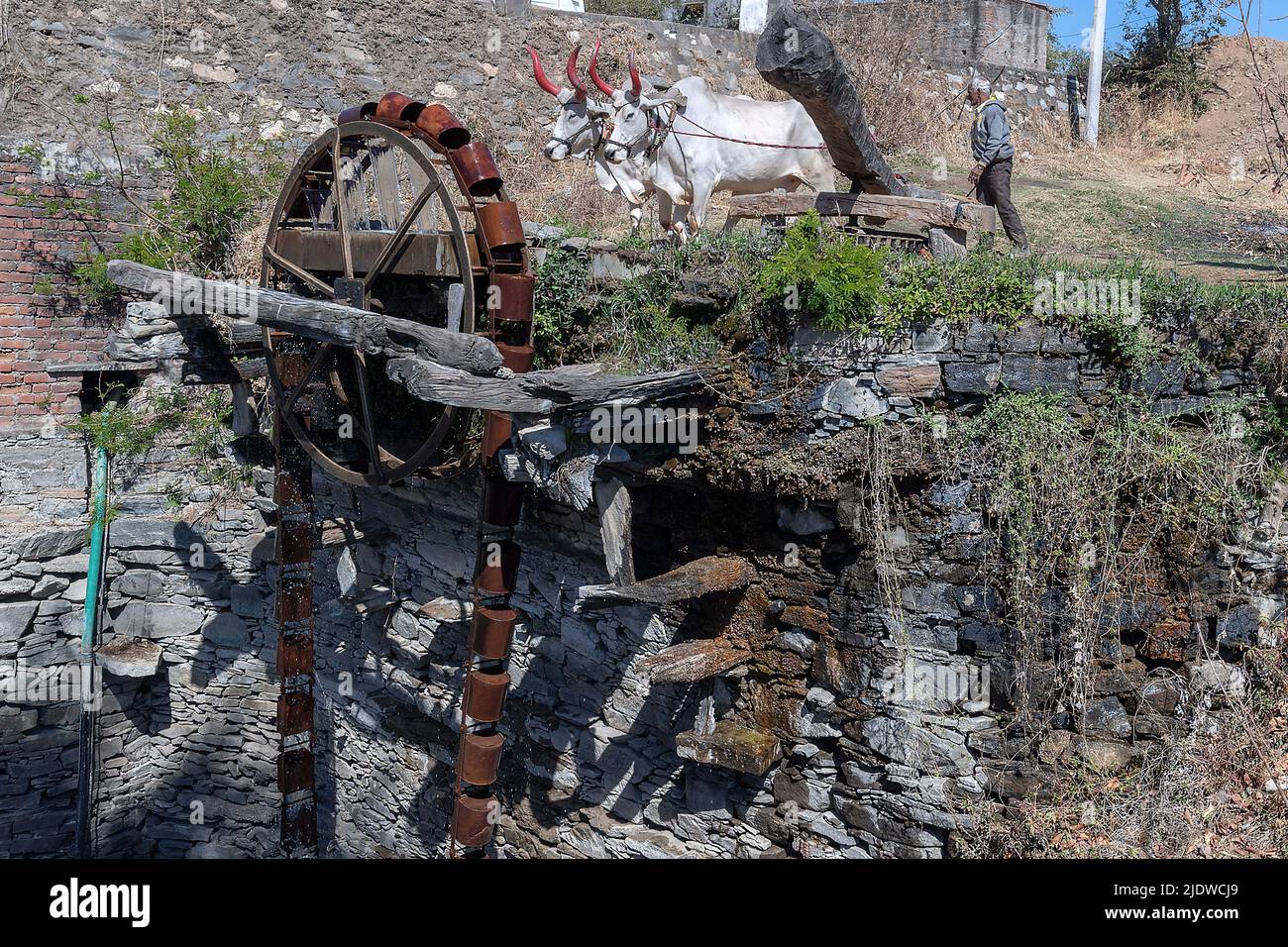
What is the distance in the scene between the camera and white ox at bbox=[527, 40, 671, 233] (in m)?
7.32

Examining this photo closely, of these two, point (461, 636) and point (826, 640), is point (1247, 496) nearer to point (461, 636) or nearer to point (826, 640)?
point (826, 640)

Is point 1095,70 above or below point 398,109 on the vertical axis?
above

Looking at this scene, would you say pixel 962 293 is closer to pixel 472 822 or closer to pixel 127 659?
pixel 472 822

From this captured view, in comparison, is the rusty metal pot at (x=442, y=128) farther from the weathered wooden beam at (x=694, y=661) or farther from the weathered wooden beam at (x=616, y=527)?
the weathered wooden beam at (x=694, y=661)

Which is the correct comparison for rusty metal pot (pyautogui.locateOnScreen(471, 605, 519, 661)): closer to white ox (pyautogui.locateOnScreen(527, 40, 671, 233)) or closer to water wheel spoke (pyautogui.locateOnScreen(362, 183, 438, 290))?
water wheel spoke (pyautogui.locateOnScreen(362, 183, 438, 290))

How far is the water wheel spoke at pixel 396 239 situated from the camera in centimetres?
585

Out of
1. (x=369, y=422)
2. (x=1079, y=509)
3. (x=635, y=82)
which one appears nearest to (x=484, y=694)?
(x=369, y=422)

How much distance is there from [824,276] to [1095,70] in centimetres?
886

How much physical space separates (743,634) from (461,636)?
256 cm

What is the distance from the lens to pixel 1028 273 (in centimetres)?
498

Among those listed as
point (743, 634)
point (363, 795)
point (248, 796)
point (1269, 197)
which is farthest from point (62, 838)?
point (1269, 197)

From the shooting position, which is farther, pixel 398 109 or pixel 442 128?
pixel 398 109

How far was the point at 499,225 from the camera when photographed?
18.3 ft

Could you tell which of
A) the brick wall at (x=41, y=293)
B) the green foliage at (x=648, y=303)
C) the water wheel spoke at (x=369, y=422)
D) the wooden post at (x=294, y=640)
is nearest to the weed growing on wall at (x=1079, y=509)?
the green foliage at (x=648, y=303)
